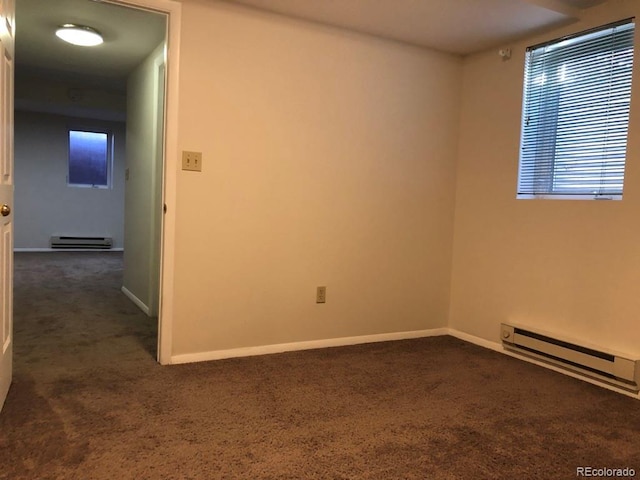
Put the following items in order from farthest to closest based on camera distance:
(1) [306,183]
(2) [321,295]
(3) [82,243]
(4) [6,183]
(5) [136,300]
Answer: (3) [82,243] → (5) [136,300] → (2) [321,295] → (1) [306,183] → (4) [6,183]

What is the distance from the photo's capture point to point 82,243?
27.1 feet

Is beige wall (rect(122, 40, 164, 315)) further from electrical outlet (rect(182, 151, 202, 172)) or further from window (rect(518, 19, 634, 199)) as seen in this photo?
window (rect(518, 19, 634, 199))

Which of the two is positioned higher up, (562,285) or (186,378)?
(562,285)

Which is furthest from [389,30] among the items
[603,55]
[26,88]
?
[26,88]

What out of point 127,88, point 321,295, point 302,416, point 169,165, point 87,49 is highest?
point 87,49

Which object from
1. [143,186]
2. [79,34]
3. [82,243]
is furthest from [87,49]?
[82,243]

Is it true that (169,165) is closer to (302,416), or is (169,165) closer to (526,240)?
(302,416)

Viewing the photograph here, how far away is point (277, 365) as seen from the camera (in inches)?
115

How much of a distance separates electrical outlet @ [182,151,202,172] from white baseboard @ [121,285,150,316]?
1.66m

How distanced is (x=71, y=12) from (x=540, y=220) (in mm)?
3399

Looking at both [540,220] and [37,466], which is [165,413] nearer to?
[37,466]

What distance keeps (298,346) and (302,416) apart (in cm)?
104

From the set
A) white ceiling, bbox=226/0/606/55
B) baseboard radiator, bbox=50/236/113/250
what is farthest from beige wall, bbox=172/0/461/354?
baseboard radiator, bbox=50/236/113/250

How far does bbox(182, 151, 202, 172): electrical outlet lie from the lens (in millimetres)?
2824
